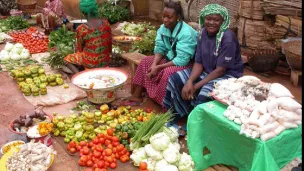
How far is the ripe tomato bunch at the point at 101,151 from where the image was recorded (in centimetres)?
349

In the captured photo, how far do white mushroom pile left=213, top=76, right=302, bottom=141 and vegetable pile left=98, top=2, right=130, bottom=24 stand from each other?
6.94 m

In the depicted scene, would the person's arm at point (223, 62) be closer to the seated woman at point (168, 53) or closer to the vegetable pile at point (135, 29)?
the seated woman at point (168, 53)

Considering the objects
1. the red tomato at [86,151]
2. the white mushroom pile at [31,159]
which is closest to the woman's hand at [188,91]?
the red tomato at [86,151]

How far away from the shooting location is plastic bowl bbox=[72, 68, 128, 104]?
461 centimetres

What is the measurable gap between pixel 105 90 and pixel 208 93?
1636 millimetres

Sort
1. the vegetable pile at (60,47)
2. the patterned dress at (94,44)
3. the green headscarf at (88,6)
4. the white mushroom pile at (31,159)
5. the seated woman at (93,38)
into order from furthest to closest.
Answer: the vegetable pile at (60,47) < the patterned dress at (94,44) < the seated woman at (93,38) < the green headscarf at (88,6) < the white mushroom pile at (31,159)

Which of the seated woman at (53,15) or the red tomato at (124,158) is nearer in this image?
the red tomato at (124,158)

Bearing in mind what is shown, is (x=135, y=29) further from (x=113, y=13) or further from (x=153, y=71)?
(x=153, y=71)

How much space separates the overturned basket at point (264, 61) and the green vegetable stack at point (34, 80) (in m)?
3.28

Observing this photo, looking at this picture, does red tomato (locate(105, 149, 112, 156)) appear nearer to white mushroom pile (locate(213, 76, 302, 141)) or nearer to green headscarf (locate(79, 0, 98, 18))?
white mushroom pile (locate(213, 76, 302, 141))

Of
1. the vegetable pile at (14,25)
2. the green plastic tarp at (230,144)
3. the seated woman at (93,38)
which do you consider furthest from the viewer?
the vegetable pile at (14,25)

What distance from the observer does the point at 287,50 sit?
17.0ft

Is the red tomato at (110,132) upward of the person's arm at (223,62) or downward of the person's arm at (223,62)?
downward

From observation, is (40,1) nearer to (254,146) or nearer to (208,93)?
(208,93)
